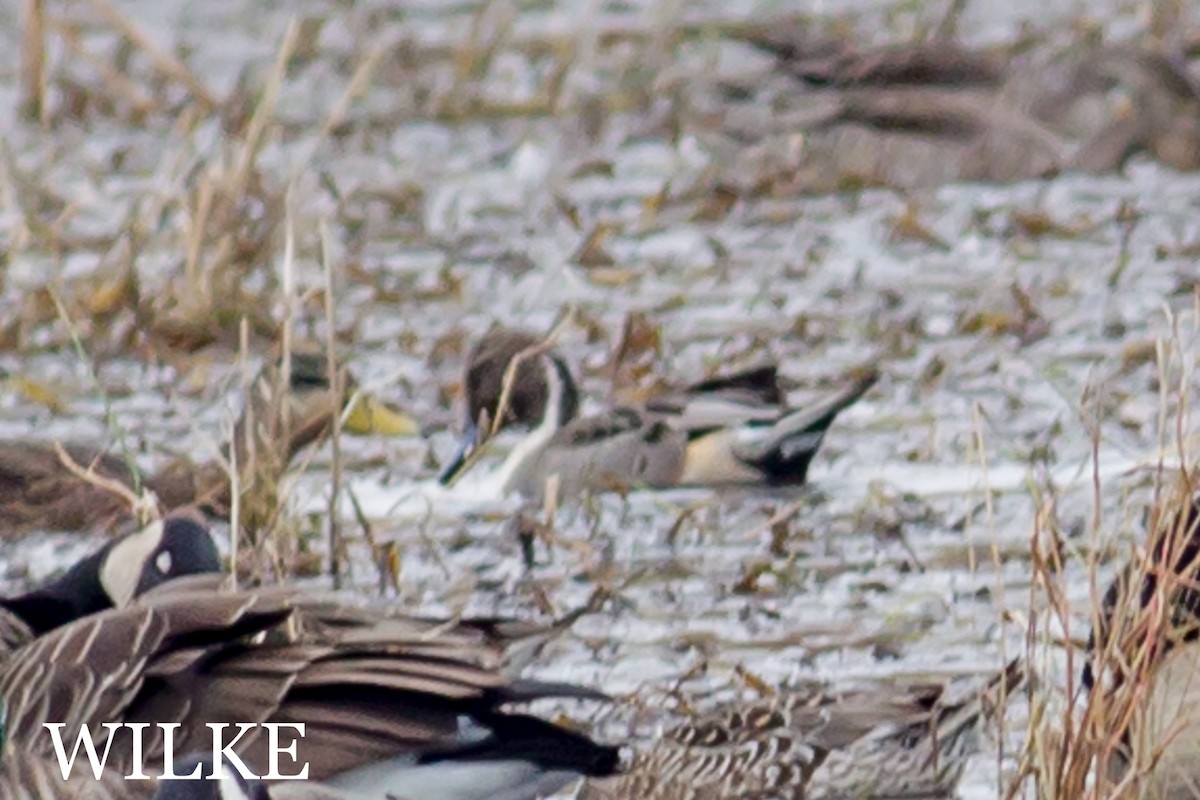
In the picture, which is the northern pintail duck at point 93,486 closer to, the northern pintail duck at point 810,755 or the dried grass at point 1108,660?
the northern pintail duck at point 810,755

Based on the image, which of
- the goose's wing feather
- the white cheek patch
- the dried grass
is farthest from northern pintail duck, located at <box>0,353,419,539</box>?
the dried grass

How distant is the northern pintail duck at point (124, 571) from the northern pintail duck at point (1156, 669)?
187 centimetres

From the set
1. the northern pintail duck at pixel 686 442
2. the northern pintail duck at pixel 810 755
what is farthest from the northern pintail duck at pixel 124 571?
the northern pintail duck at pixel 686 442

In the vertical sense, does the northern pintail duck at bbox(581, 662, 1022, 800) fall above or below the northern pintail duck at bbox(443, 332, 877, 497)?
above

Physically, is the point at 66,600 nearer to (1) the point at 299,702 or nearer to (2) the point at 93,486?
(1) the point at 299,702

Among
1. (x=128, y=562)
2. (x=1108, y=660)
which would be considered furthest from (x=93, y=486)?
(x=1108, y=660)

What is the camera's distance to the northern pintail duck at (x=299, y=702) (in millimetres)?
5102

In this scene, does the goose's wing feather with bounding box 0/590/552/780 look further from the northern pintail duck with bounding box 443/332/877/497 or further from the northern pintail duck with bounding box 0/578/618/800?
the northern pintail duck with bounding box 443/332/877/497

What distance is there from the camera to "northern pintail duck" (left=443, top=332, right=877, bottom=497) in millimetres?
8133

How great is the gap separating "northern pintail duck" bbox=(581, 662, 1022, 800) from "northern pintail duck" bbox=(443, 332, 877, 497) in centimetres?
238

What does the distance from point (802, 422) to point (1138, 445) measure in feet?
2.71

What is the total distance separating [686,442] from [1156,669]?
329 cm

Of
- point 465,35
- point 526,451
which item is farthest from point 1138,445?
point 465,35

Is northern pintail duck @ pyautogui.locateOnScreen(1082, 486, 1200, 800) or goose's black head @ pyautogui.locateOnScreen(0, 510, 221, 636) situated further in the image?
goose's black head @ pyautogui.locateOnScreen(0, 510, 221, 636)
